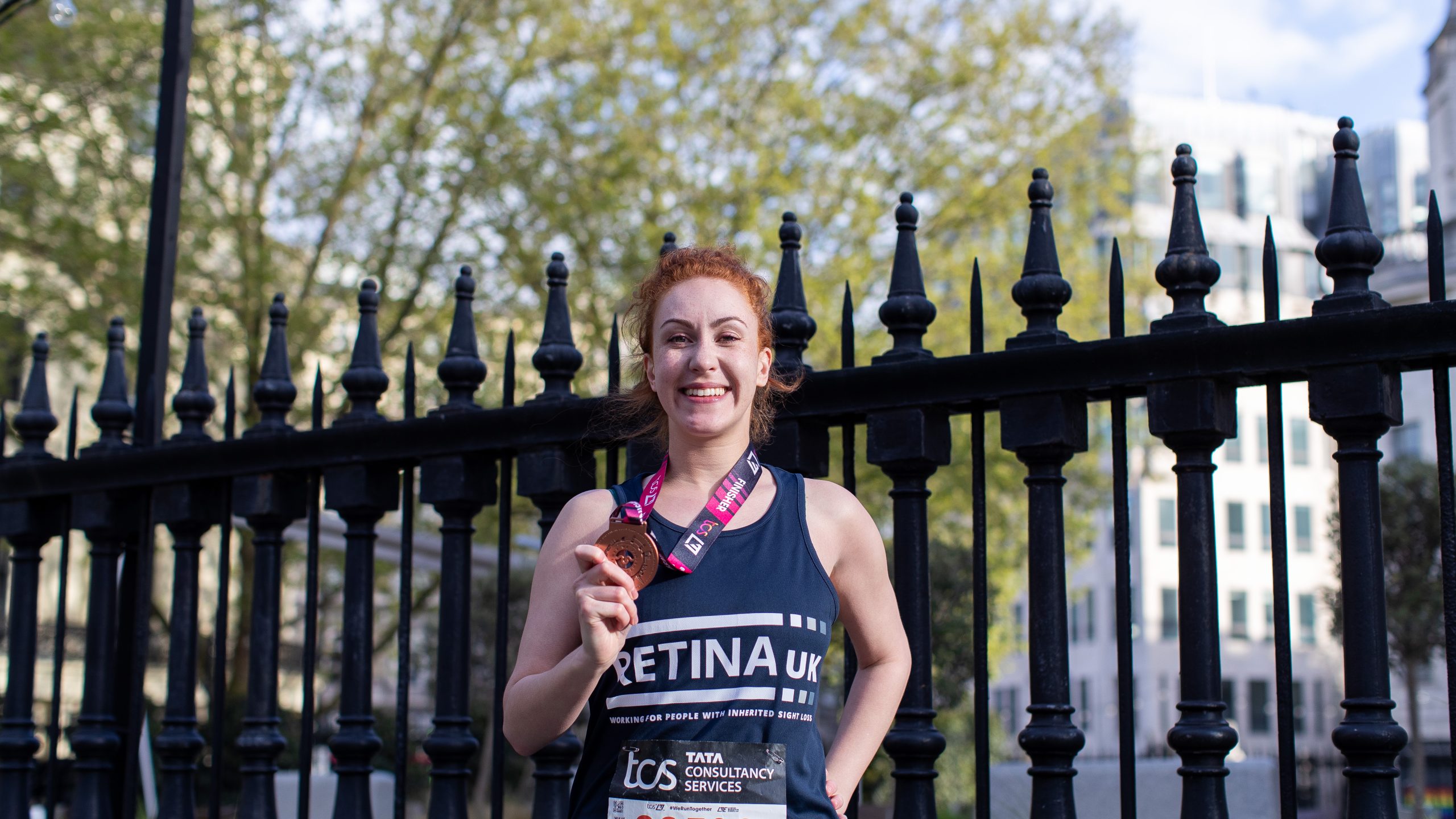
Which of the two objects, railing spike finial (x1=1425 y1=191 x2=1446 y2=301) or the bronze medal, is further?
railing spike finial (x1=1425 y1=191 x2=1446 y2=301)

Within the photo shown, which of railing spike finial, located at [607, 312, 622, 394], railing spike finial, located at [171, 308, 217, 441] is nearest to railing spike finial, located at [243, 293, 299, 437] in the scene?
railing spike finial, located at [171, 308, 217, 441]

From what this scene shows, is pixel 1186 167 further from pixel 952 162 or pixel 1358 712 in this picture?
pixel 952 162

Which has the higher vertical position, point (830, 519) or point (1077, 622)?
point (1077, 622)

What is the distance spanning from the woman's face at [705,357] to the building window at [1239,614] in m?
Result: 53.1

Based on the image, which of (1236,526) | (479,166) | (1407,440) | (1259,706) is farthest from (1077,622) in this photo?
(479,166)

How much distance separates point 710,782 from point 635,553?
36cm

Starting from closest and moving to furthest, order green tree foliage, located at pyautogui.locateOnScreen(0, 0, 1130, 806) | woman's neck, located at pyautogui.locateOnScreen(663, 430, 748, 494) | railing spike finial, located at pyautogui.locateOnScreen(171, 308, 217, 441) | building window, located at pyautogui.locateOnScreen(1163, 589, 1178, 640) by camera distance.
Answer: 1. woman's neck, located at pyautogui.locateOnScreen(663, 430, 748, 494)
2. railing spike finial, located at pyautogui.locateOnScreen(171, 308, 217, 441)
3. green tree foliage, located at pyautogui.locateOnScreen(0, 0, 1130, 806)
4. building window, located at pyautogui.locateOnScreen(1163, 589, 1178, 640)

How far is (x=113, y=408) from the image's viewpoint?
4.18 meters

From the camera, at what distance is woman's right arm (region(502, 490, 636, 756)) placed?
2.01 metres

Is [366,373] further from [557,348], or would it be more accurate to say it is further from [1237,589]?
[1237,589]

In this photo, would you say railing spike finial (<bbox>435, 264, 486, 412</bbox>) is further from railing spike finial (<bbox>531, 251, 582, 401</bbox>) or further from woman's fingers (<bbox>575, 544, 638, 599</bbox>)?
woman's fingers (<bbox>575, 544, 638, 599</bbox>)

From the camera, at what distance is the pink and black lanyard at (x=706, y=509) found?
219 cm

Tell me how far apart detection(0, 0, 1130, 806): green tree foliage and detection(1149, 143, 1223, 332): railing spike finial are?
12.5 meters

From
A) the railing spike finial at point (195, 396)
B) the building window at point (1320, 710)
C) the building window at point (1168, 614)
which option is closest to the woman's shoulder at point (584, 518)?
the railing spike finial at point (195, 396)
